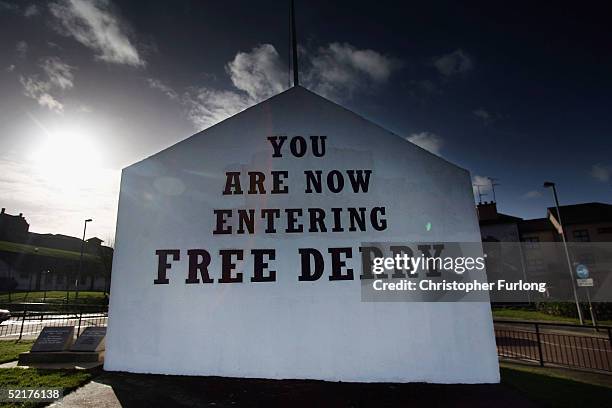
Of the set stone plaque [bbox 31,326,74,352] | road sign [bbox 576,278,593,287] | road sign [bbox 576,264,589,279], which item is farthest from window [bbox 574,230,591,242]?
stone plaque [bbox 31,326,74,352]

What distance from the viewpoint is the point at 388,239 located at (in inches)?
381

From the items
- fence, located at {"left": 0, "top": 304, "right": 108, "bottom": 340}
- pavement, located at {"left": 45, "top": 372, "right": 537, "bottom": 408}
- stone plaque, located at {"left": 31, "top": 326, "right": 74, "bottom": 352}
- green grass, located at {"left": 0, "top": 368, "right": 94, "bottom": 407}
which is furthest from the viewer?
fence, located at {"left": 0, "top": 304, "right": 108, "bottom": 340}

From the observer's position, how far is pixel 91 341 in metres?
10.5

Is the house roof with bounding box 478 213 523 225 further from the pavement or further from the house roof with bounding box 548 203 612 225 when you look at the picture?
the pavement

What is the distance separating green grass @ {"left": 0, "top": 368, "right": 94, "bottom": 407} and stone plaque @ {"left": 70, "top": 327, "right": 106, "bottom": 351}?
4.14 ft

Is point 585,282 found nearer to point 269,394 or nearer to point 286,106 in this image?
point 286,106

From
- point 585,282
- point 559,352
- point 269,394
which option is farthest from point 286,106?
point 585,282

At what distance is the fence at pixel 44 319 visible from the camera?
754 inches

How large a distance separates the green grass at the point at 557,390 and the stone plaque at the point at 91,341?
1126 centimetres

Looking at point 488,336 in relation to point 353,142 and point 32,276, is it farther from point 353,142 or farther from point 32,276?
point 32,276

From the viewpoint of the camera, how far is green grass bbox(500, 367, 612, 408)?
281 inches

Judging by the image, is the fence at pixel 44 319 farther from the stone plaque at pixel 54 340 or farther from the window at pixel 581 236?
the window at pixel 581 236

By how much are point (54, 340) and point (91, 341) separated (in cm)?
100

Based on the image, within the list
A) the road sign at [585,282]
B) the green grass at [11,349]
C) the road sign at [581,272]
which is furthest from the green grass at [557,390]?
the road sign at [581,272]
